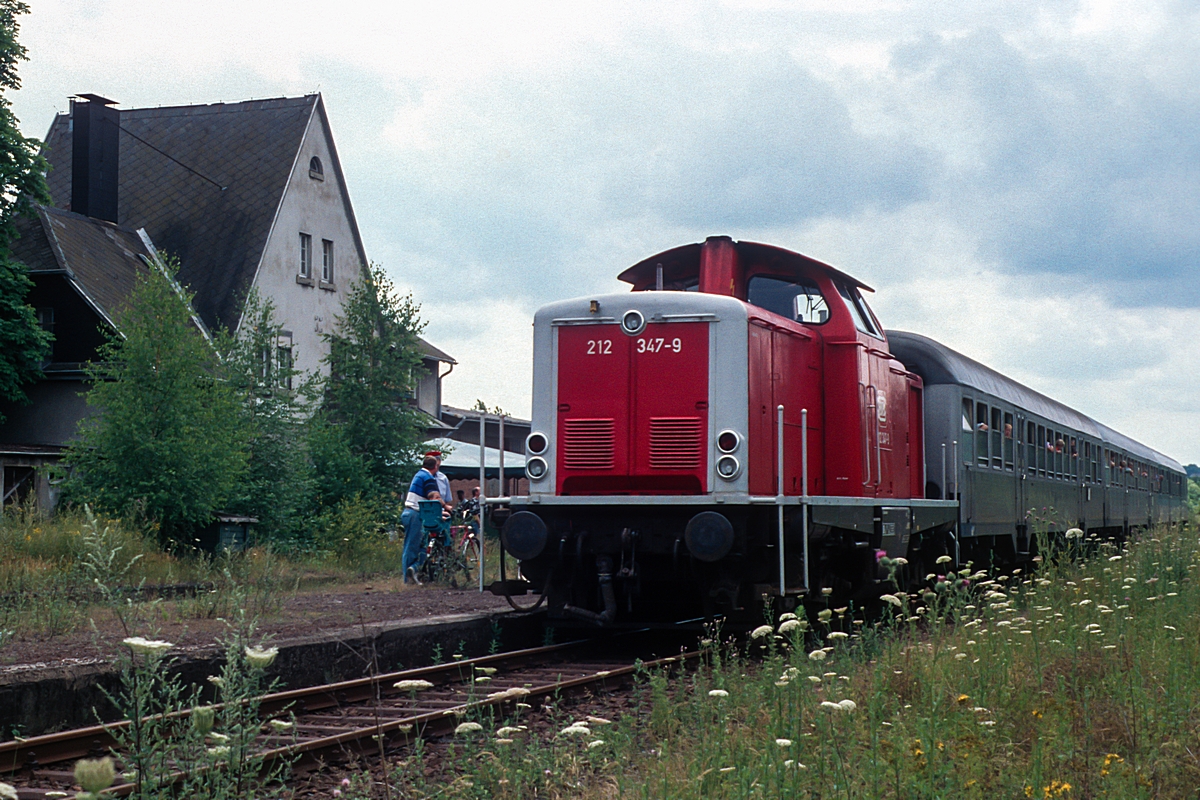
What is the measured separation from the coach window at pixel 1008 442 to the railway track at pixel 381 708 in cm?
737

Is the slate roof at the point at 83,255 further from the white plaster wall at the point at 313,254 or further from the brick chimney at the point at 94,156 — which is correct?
the white plaster wall at the point at 313,254

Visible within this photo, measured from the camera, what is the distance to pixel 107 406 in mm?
19547

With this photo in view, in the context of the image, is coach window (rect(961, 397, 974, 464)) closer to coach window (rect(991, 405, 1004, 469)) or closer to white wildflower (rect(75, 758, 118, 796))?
coach window (rect(991, 405, 1004, 469))

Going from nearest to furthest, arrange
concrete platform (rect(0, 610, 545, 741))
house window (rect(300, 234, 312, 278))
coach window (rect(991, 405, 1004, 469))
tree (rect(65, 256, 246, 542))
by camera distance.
A: concrete platform (rect(0, 610, 545, 741))
coach window (rect(991, 405, 1004, 469))
tree (rect(65, 256, 246, 542))
house window (rect(300, 234, 312, 278))

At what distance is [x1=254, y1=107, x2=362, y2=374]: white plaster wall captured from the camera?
109 feet

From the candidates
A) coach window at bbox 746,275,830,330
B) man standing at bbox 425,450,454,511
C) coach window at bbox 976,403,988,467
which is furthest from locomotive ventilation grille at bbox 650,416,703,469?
man standing at bbox 425,450,454,511

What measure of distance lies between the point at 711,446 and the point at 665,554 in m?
0.94

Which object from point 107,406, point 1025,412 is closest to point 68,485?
point 107,406

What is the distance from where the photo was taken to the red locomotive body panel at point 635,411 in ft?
32.2

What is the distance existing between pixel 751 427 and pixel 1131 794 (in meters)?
5.46

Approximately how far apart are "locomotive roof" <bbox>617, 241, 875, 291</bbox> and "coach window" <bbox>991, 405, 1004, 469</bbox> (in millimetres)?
5087

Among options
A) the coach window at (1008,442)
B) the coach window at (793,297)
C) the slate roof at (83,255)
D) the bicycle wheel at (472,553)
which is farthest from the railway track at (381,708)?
the slate roof at (83,255)

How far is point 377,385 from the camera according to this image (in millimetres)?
27109

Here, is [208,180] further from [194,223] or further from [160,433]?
[160,433]
